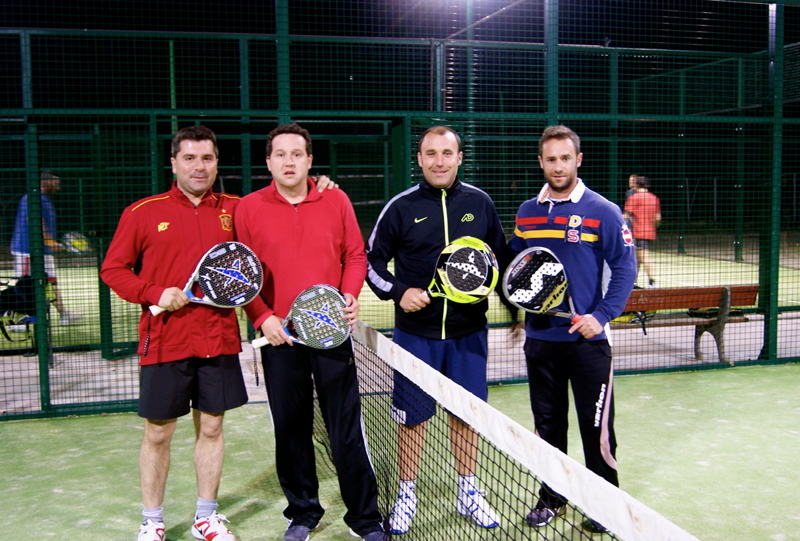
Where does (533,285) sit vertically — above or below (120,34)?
below

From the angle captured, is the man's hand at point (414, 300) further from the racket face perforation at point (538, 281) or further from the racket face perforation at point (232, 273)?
the racket face perforation at point (232, 273)

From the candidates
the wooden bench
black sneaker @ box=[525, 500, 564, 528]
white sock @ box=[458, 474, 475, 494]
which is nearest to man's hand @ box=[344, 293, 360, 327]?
white sock @ box=[458, 474, 475, 494]

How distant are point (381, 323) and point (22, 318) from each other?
402 centimetres

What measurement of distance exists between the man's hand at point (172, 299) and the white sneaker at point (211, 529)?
1054 millimetres

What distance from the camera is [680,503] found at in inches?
146

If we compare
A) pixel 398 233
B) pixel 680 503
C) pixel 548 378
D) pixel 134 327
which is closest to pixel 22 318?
pixel 134 327

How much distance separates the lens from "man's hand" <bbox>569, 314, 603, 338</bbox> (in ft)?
10.3

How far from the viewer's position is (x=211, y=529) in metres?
3.29

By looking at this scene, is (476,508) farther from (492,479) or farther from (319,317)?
(319,317)

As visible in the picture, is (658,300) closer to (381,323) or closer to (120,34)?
(381,323)

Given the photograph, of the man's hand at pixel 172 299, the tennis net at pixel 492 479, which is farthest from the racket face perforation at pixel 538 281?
the man's hand at pixel 172 299

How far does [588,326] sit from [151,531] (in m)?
2.22

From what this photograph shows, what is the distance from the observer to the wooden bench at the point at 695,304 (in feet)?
21.3

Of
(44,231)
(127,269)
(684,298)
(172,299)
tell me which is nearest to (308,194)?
(172,299)
